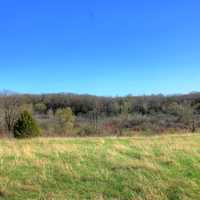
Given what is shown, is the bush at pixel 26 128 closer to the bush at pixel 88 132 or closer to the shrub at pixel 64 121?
the bush at pixel 88 132

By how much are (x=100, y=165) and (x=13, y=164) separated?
2435 mm

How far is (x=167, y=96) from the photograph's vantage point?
3270 inches

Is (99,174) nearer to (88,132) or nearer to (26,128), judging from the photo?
(26,128)

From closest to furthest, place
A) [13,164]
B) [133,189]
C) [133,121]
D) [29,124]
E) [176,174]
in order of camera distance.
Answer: [133,189] < [176,174] < [13,164] < [29,124] < [133,121]

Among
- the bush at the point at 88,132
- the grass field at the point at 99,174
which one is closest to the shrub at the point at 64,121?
the bush at the point at 88,132

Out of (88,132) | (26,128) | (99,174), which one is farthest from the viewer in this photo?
(88,132)

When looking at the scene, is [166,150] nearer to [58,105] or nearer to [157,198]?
[157,198]

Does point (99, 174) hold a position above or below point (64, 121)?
above

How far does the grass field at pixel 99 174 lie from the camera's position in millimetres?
7332

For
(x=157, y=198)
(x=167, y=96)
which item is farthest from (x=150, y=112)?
(x=157, y=198)

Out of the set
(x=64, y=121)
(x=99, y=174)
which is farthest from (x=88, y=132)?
(x=99, y=174)

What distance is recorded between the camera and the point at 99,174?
8.63 metres

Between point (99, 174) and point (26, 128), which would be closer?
point (99, 174)

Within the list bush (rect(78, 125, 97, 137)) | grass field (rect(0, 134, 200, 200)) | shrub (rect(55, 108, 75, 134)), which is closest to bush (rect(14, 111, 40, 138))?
grass field (rect(0, 134, 200, 200))
